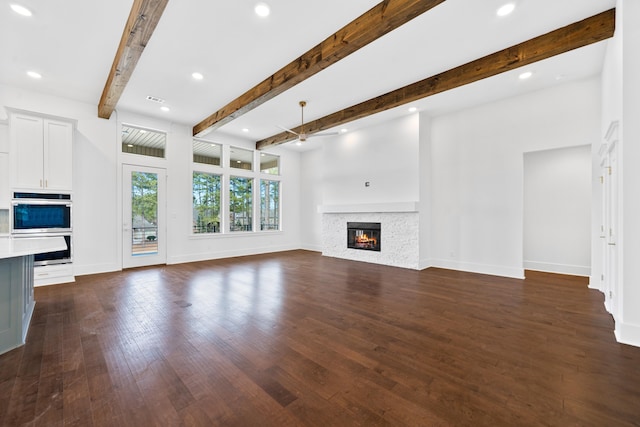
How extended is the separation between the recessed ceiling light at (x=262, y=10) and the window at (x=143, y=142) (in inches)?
185

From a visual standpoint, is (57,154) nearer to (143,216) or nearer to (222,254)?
(143,216)

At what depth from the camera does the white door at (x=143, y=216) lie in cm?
606

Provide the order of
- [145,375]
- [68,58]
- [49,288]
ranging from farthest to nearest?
1. [49,288]
2. [68,58]
3. [145,375]

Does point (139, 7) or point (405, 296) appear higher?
point (139, 7)

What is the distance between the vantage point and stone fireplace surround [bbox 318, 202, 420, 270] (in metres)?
6.08

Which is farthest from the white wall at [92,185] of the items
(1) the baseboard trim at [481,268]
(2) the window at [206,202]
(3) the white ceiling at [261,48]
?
(1) the baseboard trim at [481,268]

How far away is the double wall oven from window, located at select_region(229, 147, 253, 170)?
390 centimetres

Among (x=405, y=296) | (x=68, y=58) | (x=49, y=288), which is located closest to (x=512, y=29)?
(x=405, y=296)

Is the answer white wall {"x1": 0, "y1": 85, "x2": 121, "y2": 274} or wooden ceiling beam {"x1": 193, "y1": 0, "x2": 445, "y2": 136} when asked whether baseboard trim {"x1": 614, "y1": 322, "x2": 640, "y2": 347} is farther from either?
white wall {"x1": 0, "y1": 85, "x2": 121, "y2": 274}

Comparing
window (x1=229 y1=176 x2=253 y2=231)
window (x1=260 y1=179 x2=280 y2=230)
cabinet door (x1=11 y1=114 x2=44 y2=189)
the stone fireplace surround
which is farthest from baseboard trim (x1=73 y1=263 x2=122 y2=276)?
the stone fireplace surround

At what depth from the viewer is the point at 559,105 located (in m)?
4.76

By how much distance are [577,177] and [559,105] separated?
159 cm

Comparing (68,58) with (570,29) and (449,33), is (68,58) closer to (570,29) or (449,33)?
(449,33)

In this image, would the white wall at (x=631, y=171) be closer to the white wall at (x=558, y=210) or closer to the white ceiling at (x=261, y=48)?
the white ceiling at (x=261, y=48)
